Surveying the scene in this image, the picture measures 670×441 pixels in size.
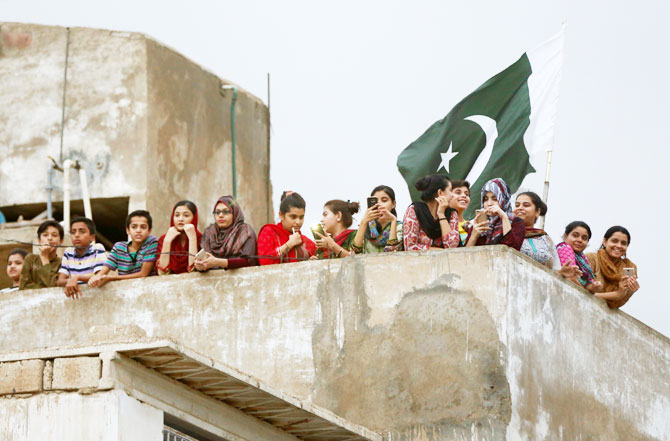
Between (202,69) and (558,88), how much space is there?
686 centimetres

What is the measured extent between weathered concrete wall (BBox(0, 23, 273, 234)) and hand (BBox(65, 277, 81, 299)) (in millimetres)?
6211

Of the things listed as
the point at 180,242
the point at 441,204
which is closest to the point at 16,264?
the point at 180,242

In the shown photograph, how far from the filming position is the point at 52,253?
52.5 feet

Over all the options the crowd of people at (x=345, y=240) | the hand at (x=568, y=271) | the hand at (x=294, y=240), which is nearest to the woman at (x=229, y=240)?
the crowd of people at (x=345, y=240)

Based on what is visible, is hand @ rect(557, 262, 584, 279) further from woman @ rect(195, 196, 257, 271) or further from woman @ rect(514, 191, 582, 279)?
woman @ rect(195, 196, 257, 271)

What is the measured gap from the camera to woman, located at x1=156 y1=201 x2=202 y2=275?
1505 cm

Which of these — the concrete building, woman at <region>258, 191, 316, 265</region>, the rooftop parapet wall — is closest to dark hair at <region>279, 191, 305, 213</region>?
woman at <region>258, 191, 316, 265</region>

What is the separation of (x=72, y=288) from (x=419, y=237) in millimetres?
3414

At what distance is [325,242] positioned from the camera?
14680 mm

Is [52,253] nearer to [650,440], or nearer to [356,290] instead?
[356,290]

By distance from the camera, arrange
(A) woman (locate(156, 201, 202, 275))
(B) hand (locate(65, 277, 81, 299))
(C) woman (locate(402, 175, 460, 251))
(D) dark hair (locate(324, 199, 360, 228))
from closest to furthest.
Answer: (C) woman (locate(402, 175, 460, 251)), (A) woman (locate(156, 201, 202, 275)), (D) dark hair (locate(324, 199, 360, 228)), (B) hand (locate(65, 277, 81, 299))

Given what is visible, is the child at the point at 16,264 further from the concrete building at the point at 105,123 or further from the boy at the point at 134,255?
the concrete building at the point at 105,123

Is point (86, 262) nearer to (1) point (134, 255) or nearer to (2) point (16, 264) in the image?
(1) point (134, 255)

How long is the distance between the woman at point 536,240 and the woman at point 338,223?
4.98 ft
